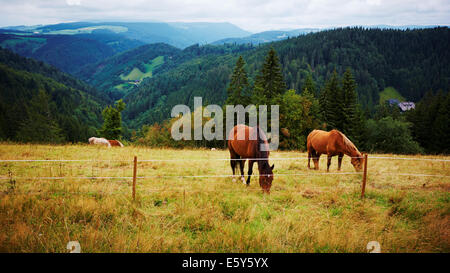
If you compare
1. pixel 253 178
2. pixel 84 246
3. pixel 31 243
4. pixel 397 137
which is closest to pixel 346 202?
pixel 253 178

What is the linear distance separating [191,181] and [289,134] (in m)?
25.8

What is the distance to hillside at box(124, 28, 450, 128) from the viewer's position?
13825 centimetres

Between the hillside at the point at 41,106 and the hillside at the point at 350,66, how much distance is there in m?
31.7

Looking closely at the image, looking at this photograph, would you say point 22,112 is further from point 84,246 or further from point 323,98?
point 84,246

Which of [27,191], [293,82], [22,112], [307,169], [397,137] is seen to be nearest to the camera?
[27,191]

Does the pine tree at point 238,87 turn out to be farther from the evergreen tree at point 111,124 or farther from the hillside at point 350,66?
the hillside at point 350,66

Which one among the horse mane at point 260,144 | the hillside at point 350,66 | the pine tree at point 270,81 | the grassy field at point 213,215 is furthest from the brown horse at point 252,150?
the hillside at point 350,66

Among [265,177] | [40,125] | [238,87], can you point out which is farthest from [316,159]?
[40,125]

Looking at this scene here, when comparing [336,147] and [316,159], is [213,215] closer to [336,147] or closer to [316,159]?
[336,147]

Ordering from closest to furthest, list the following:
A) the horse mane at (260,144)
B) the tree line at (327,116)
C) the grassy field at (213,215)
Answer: the grassy field at (213,215)
the horse mane at (260,144)
the tree line at (327,116)

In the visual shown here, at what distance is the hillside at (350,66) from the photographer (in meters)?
138

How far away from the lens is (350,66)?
15200cm

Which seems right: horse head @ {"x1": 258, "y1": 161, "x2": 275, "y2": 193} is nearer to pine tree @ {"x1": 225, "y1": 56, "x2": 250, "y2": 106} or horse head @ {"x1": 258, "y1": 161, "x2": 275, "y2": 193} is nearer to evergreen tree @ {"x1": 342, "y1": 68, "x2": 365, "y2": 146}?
pine tree @ {"x1": 225, "y1": 56, "x2": 250, "y2": 106}

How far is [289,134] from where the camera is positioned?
3284 cm
